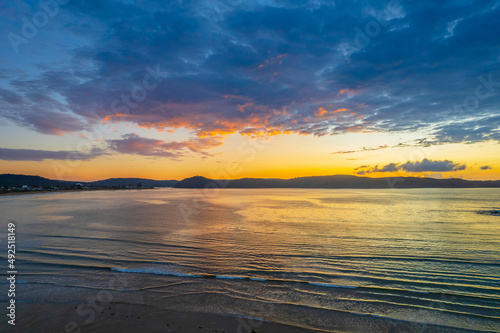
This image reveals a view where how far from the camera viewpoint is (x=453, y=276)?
14.0 metres

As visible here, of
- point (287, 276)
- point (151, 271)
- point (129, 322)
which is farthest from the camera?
point (151, 271)

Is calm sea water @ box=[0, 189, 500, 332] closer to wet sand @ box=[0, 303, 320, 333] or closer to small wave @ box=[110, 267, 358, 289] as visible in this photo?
small wave @ box=[110, 267, 358, 289]

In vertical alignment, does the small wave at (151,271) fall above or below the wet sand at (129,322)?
below

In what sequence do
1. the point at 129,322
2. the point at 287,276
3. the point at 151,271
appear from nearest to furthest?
1. the point at 129,322
2. the point at 287,276
3. the point at 151,271

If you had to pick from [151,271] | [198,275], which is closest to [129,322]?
[198,275]

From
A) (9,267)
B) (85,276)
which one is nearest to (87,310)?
(85,276)

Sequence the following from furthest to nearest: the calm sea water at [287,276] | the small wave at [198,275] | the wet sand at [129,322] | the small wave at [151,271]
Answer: the small wave at [151,271]
the small wave at [198,275]
the calm sea water at [287,276]
the wet sand at [129,322]

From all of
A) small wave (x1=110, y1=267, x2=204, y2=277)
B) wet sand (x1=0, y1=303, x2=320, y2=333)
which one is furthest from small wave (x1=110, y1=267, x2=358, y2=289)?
wet sand (x1=0, y1=303, x2=320, y2=333)

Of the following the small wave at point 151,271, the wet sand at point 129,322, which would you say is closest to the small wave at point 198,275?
the small wave at point 151,271

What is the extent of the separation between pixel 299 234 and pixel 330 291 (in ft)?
49.5

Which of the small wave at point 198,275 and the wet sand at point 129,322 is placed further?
the small wave at point 198,275

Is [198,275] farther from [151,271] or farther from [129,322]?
[129,322]

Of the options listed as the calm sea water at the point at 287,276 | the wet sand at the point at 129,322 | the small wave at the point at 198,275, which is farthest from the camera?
the small wave at the point at 198,275

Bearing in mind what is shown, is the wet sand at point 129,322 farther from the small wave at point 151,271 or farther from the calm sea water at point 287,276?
the small wave at point 151,271
